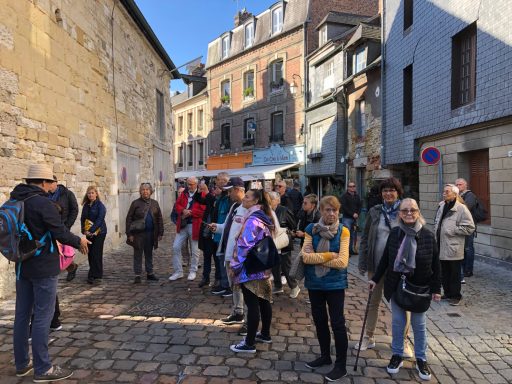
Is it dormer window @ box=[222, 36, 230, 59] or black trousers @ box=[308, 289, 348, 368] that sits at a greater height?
dormer window @ box=[222, 36, 230, 59]

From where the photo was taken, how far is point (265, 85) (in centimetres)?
2239

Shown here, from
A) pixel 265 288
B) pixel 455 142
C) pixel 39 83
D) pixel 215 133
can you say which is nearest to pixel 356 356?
pixel 265 288

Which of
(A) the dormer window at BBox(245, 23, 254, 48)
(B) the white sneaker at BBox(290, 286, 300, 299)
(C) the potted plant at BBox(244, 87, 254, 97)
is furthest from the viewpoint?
(A) the dormer window at BBox(245, 23, 254, 48)

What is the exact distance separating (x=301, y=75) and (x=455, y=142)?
1212 cm

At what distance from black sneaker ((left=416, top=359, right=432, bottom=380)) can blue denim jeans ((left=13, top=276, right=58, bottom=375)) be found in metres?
3.02

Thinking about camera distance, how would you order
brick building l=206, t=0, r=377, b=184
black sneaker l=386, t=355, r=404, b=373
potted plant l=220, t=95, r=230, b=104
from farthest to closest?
potted plant l=220, t=95, r=230, b=104 < brick building l=206, t=0, r=377, b=184 < black sneaker l=386, t=355, r=404, b=373

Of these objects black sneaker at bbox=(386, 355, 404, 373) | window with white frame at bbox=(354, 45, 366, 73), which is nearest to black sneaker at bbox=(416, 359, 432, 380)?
black sneaker at bbox=(386, 355, 404, 373)

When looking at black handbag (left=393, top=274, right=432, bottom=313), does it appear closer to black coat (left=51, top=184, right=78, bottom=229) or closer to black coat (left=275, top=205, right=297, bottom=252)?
black coat (left=275, top=205, right=297, bottom=252)

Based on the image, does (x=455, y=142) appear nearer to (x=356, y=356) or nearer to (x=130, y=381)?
(x=356, y=356)

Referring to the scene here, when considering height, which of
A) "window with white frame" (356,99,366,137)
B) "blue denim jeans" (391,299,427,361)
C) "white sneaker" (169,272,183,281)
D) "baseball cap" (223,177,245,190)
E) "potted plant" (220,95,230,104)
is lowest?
"white sneaker" (169,272,183,281)

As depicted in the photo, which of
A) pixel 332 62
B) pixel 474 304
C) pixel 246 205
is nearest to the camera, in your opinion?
pixel 246 205

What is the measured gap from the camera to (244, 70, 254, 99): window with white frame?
76.4 feet

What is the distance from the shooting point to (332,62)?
1698 centimetres

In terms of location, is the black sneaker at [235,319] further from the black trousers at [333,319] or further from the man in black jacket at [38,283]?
the man in black jacket at [38,283]
